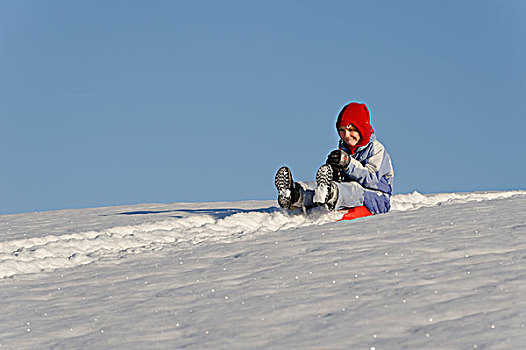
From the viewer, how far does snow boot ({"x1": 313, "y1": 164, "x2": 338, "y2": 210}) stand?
23.0 feet

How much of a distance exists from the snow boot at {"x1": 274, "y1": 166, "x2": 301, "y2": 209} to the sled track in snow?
0.29 meters

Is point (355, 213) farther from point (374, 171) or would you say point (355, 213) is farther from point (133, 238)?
point (133, 238)

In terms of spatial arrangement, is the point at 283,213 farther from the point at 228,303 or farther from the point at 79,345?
the point at 79,345

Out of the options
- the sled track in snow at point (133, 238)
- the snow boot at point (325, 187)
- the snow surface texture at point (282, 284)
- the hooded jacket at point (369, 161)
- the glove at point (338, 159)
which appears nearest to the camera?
the snow surface texture at point (282, 284)

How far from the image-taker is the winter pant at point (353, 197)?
23.5 feet

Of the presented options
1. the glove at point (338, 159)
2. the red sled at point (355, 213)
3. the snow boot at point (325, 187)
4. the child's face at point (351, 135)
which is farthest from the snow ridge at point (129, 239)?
the child's face at point (351, 135)

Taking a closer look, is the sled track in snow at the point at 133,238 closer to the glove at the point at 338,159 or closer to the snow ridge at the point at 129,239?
the snow ridge at the point at 129,239

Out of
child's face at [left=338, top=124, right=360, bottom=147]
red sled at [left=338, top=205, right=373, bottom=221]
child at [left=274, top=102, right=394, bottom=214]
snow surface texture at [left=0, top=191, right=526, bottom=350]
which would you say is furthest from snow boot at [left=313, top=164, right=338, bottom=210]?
child's face at [left=338, top=124, right=360, bottom=147]

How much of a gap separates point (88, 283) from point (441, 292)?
3.00 metres

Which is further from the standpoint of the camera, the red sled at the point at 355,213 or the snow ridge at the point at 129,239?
the red sled at the point at 355,213

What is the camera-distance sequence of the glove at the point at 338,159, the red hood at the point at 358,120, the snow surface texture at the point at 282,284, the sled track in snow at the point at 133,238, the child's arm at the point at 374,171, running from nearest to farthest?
1. the snow surface texture at the point at 282,284
2. the sled track in snow at the point at 133,238
3. the glove at the point at 338,159
4. the child's arm at the point at 374,171
5. the red hood at the point at 358,120

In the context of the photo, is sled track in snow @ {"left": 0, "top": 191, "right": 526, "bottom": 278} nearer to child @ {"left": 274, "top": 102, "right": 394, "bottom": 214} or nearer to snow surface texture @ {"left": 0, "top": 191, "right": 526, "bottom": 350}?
snow surface texture @ {"left": 0, "top": 191, "right": 526, "bottom": 350}

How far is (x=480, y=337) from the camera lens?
3.24 m

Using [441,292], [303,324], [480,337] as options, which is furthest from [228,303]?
[480,337]
